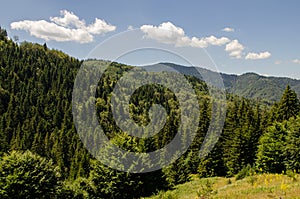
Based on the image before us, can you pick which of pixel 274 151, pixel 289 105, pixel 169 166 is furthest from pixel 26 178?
pixel 289 105

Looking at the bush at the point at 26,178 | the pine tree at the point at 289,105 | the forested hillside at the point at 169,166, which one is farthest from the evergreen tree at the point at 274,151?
the bush at the point at 26,178

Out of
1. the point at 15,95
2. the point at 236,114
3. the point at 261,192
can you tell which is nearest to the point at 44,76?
the point at 15,95

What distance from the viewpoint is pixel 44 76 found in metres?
197

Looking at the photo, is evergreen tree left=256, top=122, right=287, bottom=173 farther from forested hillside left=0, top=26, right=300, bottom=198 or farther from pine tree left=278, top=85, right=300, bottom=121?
pine tree left=278, top=85, right=300, bottom=121

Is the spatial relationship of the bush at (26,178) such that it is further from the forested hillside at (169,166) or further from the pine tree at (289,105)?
the pine tree at (289,105)

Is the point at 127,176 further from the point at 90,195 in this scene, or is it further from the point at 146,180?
the point at 90,195

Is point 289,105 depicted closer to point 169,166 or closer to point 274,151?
point 274,151

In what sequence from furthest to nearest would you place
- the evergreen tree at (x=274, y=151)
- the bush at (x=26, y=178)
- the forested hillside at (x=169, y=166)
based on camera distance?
1. the evergreen tree at (x=274, y=151)
2. the forested hillside at (x=169, y=166)
3. the bush at (x=26, y=178)

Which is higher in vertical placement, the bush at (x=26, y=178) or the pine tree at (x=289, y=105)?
the pine tree at (x=289, y=105)

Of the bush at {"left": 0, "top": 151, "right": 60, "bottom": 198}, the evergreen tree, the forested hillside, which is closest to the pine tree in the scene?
the forested hillside

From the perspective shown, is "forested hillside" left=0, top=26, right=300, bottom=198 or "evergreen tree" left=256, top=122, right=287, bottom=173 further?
"evergreen tree" left=256, top=122, right=287, bottom=173

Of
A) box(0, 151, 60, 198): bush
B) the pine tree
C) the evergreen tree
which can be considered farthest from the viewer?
the pine tree

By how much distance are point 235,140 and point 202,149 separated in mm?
12288

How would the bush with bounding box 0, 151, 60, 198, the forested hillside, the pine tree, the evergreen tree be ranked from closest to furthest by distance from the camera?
1. the bush with bounding box 0, 151, 60, 198
2. the forested hillside
3. the evergreen tree
4. the pine tree
